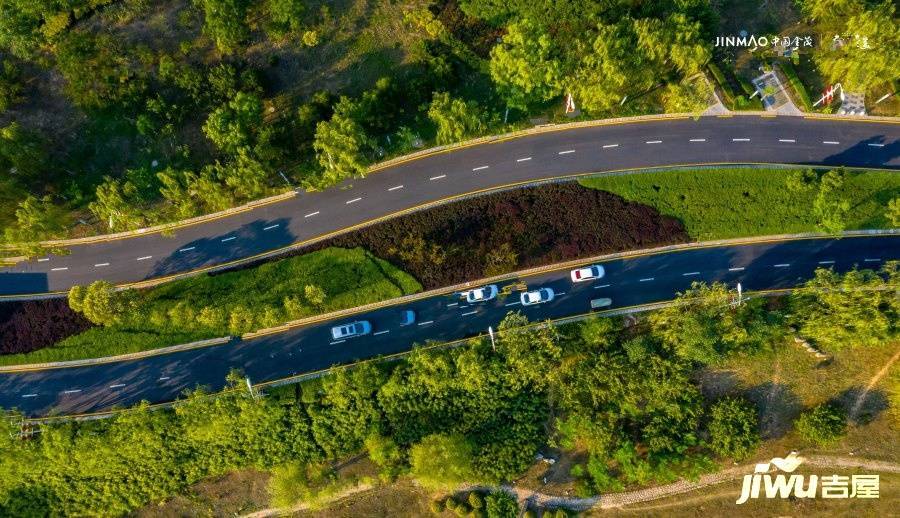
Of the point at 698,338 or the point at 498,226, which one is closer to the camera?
the point at 698,338

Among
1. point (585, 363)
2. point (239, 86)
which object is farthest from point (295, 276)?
point (585, 363)

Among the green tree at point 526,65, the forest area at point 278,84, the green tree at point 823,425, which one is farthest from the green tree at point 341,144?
the green tree at point 823,425

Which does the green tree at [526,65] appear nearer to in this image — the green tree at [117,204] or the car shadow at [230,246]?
the car shadow at [230,246]

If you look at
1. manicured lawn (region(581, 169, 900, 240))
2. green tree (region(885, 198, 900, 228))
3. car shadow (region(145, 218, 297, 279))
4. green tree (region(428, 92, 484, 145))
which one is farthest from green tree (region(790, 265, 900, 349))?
car shadow (region(145, 218, 297, 279))

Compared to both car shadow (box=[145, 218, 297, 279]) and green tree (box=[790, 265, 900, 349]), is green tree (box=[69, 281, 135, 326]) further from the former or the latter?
green tree (box=[790, 265, 900, 349])

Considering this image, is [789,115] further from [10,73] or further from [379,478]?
[10,73]

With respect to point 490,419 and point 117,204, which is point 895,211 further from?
point 117,204
